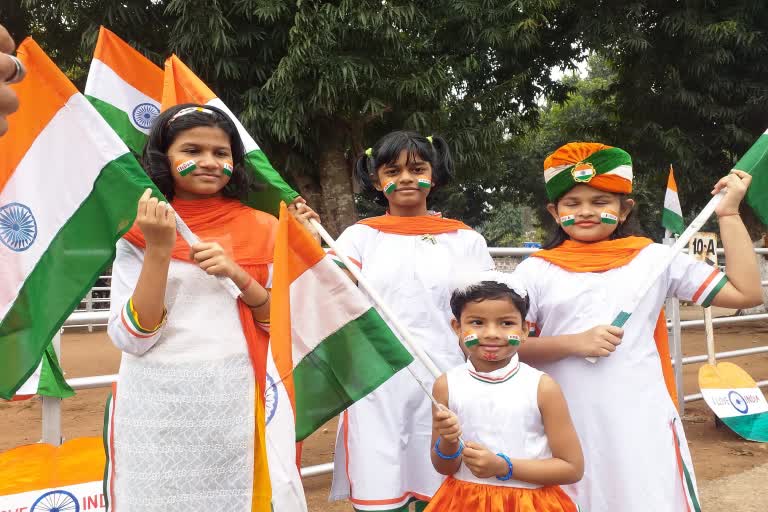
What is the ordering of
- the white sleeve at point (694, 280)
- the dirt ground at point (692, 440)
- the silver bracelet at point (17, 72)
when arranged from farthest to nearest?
the dirt ground at point (692, 440)
the white sleeve at point (694, 280)
the silver bracelet at point (17, 72)

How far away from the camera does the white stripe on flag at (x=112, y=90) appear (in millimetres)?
2631

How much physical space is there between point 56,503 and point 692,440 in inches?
177

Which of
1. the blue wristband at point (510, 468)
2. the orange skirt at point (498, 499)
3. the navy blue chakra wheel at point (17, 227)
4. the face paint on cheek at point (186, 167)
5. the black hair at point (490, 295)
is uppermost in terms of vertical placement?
the face paint on cheek at point (186, 167)

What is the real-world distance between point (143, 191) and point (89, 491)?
5.04ft

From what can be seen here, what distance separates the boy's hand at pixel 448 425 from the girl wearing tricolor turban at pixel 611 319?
1.60 feet

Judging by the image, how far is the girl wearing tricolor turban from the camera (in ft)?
7.04

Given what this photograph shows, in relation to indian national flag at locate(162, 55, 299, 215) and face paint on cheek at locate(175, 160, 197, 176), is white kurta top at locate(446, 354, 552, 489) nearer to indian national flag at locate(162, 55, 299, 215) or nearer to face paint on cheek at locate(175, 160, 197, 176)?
indian national flag at locate(162, 55, 299, 215)

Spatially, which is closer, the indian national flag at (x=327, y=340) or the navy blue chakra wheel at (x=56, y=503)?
the indian national flag at (x=327, y=340)

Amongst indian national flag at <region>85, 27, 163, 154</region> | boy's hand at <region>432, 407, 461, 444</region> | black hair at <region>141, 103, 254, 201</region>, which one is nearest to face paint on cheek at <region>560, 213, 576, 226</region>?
boy's hand at <region>432, 407, 461, 444</region>

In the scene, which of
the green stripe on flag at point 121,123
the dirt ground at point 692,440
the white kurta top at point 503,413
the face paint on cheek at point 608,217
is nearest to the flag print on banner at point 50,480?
the green stripe on flag at point 121,123

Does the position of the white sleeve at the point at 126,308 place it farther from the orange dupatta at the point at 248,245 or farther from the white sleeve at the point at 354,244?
the white sleeve at the point at 354,244

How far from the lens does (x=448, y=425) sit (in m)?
1.89

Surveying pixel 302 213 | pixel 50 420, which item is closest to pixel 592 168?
pixel 302 213

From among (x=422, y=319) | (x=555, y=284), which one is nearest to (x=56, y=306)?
(x=422, y=319)
